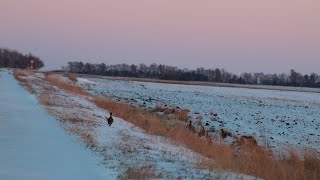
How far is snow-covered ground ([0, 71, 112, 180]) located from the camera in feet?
25.1

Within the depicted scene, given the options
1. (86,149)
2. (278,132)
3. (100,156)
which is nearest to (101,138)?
(86,149)

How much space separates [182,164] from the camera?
29.6 ft

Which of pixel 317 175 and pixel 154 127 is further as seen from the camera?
pixel 154 127


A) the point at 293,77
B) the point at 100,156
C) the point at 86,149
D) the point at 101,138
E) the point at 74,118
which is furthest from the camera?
the point at 293,77

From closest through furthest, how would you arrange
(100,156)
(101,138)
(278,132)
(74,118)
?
(100,156)
(101,138)
(74,118)
(278,132)

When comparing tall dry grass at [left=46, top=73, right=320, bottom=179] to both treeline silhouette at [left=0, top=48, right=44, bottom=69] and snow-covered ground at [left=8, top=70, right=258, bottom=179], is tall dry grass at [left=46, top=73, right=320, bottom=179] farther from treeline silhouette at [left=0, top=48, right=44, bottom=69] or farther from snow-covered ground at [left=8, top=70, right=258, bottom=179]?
treeline silhouette at [left=0, top=48, right=44, bottom=69]

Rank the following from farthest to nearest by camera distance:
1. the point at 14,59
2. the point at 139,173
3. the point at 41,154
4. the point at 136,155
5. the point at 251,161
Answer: the point at 14,59 < the point at 251,161 < the point at 136,155 < the point at 41,154 < the point at 139,173

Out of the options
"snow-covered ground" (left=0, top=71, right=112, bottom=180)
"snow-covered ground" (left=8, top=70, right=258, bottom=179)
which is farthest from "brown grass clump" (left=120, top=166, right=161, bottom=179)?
"snow-covered ground" (left=0, top=71, right=112, bottom=180)

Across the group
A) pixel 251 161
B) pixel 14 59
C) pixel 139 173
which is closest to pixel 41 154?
pixel 139 173

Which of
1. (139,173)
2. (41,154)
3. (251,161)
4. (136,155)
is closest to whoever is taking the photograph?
(139,173)

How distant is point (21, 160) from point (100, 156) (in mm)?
1545

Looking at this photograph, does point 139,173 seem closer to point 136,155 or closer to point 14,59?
point 136,155

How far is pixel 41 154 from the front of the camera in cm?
933

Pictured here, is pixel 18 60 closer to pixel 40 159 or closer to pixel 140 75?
pixel 140 75
